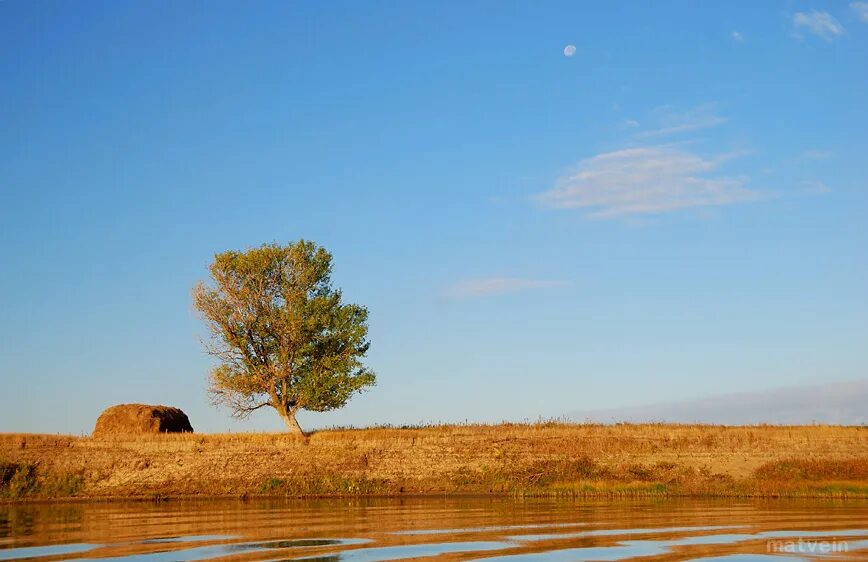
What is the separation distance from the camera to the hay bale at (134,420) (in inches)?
2919

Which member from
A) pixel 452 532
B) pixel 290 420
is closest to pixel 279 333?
pixel 290 420

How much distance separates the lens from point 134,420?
245ft

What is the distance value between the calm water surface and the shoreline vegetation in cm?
730

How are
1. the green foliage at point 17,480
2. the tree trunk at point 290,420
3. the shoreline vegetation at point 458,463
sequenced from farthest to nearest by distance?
the tree trunk at point 290,420, the green foliage at point 17,480, the shoreline vegetation at point 458,463

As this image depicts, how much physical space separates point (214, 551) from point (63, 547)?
5847 millimetres

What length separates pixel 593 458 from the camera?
186ft

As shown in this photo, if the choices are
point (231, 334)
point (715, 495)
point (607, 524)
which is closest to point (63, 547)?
point (607, 524)

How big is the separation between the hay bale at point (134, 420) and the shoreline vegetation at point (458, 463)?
8.94 m

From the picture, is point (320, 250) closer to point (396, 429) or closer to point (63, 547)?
point (396, 429)

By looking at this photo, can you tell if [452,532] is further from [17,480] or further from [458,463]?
[17,480]

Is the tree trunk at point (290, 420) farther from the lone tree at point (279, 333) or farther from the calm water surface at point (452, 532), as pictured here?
the calm water surface at point (452, 532)

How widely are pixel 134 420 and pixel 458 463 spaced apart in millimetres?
32854

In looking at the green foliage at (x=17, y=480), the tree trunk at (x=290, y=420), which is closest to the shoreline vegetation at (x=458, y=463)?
the green foliage at (x=17, y=480)

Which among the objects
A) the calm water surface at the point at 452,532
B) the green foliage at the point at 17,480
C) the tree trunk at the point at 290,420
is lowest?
the calm water surface at the point at 452,532
